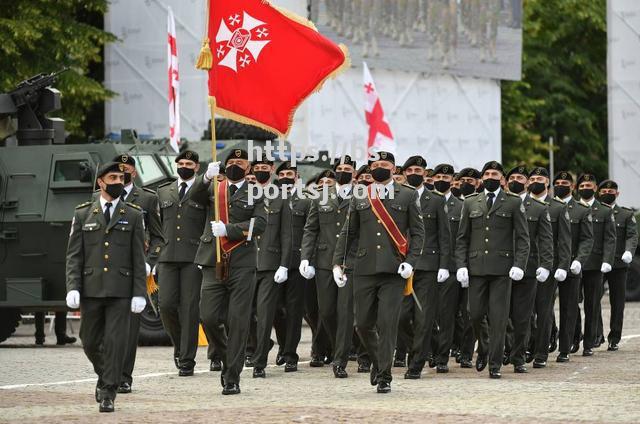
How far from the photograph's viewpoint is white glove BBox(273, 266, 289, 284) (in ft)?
55.9

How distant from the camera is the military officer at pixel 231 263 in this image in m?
14.6

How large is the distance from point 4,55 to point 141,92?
4307 mm

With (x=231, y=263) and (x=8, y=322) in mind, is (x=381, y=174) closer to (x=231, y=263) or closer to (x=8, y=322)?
(x=231, y=263)

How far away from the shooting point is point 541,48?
5462cm

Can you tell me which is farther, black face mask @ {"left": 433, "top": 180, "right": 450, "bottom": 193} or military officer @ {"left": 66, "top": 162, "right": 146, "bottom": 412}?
black face mask @ {"left": 433, "top": 180, "right": 450, "bottom": 193}

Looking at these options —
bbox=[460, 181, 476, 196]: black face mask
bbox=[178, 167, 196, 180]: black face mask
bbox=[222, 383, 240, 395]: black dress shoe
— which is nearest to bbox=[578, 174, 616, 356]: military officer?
bbox=[460, 181, 476, 196]: black face mask

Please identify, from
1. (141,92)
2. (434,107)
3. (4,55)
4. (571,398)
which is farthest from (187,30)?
(571,398)

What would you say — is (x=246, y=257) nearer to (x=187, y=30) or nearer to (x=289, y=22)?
(x=289, y=22)

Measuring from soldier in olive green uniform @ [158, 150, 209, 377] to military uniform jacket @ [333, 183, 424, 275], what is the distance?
2071mm

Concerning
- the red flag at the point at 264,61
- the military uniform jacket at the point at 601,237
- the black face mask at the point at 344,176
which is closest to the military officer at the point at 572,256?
the military uniform jacket at the point at 601,237

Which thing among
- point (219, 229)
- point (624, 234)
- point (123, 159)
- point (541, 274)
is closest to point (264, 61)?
point (219, 229)

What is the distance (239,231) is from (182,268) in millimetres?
2290

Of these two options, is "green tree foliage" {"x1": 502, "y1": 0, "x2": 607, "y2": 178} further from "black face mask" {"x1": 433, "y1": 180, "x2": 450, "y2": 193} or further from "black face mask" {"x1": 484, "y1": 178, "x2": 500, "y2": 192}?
"black face mask" {"x1": 484, "y1": 178, "x2": 500, "y2": 192}

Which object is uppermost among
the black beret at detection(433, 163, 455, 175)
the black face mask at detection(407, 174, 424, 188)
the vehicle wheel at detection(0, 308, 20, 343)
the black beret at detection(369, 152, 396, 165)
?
the black beret at detection(433, 163, 455, 175)
